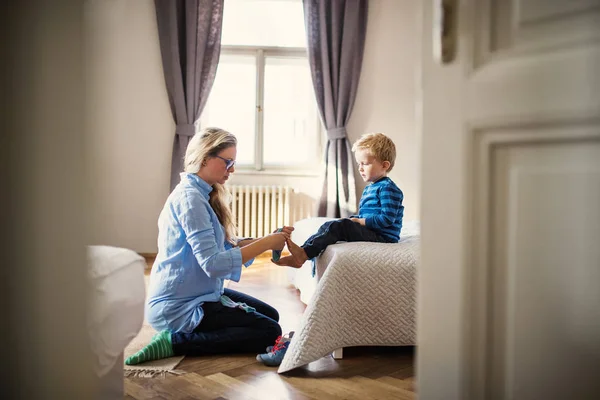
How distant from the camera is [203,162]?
2221mm

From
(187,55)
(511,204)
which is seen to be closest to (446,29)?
(511,204)

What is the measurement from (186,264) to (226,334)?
30 centimetres

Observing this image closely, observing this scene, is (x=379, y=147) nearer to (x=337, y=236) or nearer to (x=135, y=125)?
(x=337, y=236)

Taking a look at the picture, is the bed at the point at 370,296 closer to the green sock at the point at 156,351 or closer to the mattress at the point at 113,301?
the green sock at the point at 156,351

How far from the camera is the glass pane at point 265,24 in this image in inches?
202

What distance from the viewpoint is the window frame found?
5133 mm

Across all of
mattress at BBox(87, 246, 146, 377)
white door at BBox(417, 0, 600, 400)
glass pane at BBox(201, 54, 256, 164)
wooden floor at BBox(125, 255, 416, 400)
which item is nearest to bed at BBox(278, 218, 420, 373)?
wooden floor at BBox(125, 255, 416, 400)

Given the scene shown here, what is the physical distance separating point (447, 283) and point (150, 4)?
4.75 meters

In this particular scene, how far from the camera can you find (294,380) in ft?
6.22

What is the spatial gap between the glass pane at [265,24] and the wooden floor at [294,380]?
3.52 metres

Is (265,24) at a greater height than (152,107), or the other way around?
(265,24)

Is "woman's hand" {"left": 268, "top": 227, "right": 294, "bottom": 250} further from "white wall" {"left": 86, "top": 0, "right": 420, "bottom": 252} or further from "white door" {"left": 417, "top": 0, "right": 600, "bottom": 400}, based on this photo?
"white wall" {"left": 86, "top": 0, "right": 420, "bottom": 252}

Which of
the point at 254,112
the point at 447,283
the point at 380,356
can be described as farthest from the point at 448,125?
the point at 254,112

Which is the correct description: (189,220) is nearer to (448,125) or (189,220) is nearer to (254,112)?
(448,125)
